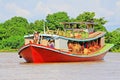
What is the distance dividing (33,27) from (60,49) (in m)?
60.2

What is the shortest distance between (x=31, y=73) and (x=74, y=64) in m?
9.68

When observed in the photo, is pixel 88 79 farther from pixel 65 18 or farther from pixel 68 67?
pixel 65 18

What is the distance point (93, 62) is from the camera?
52.7 m

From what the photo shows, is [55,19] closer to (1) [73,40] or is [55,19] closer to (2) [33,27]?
(2) [33,27]

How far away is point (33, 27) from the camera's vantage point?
A: 109 metres

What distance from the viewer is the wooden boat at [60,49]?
4753 centimetres

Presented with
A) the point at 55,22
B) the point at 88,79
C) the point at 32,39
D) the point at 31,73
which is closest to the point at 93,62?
the point at 32,39

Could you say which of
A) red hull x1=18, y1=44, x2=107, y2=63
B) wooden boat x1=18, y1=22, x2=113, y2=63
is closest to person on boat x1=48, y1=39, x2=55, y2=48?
wooden boat x1=18, y1=22, x2=113, y2=63

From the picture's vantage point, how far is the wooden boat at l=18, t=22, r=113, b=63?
4753 centimetres

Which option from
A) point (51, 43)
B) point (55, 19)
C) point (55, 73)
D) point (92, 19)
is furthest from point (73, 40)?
point (55, 19)

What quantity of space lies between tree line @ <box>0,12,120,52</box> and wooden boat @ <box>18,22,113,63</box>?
40.9 meters

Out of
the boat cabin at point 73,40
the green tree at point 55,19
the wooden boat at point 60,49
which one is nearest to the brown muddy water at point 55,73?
the wooden boat at point 60,49

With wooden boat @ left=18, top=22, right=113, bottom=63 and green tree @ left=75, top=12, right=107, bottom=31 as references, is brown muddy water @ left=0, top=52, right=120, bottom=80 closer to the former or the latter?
wooden boat @ left=18, top=22, right=113, bottom=63

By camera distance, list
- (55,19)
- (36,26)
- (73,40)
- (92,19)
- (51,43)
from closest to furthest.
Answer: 1. (51,43)
2. (73,40)
3. (92,19)
4. (55,19)
5. (36,26)
